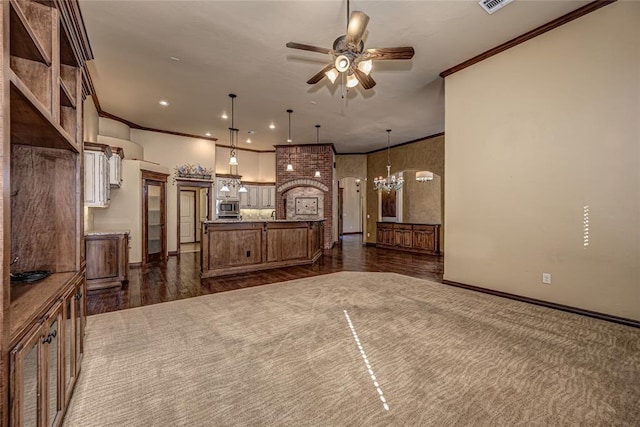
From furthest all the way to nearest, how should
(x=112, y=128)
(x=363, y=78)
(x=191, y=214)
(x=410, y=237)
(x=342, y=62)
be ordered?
(x=191, y=214) < (x=410, y=237) < (x=112, y=128) < (x=363, y=78) < (x=342, y=62)

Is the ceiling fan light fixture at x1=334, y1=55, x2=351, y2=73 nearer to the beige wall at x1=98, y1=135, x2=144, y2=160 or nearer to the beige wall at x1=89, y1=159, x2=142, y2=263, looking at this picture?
the beige wall at x1=89, y1=159, x2=142, y2=263

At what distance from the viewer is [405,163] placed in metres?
9.41

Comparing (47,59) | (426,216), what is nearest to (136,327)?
(47,59)

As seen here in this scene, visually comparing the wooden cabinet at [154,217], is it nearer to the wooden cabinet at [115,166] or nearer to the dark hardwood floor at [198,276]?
the dark hardwood floor at [198,276]

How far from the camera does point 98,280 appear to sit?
177 inches

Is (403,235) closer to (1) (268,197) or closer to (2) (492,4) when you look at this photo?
(1) (268,197)

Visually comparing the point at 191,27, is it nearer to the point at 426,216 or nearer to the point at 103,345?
the point at 103,345

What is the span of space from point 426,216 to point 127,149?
8.69 m

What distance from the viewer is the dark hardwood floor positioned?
4.01 m

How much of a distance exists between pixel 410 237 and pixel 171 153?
7718mm

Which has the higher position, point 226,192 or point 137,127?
point 137,127

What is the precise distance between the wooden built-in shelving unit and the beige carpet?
0.54m

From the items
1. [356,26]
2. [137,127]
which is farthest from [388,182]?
[137,127]

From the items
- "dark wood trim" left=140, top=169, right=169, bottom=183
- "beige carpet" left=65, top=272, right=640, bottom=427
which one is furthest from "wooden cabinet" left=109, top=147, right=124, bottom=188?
"beige carpet" left=65, top=272, right=640, bottom=427
